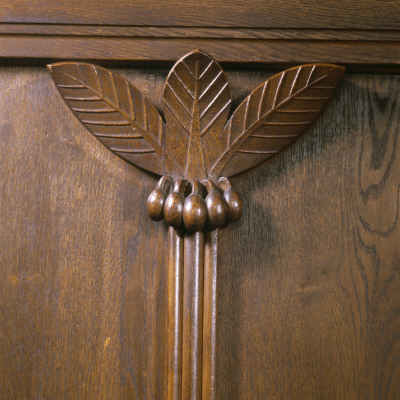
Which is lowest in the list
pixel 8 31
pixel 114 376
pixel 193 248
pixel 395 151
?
pixel 114 376

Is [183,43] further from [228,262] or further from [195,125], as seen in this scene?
[228,262]

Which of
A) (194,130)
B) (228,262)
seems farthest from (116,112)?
(228,262)

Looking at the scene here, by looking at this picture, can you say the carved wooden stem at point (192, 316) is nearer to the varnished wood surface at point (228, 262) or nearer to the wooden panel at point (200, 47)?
the varnished wood surface at point (228, 262)

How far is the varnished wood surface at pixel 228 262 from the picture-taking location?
412 millimetres

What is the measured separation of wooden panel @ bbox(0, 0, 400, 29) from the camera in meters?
0.41

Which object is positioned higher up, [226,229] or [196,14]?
[196,14]

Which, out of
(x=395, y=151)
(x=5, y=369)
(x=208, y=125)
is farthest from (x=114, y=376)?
Result: (x=395, y=151)

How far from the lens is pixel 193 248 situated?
1.32 feet

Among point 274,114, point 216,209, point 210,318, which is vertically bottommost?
point 210,318

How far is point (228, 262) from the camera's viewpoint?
423mm

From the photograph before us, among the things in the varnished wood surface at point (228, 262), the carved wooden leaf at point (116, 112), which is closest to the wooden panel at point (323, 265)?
the varnished wood surface at point (228, 262)

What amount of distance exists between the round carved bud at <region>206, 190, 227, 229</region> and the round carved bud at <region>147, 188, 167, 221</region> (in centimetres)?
4

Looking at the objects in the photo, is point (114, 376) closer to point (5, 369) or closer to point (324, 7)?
point (5, 369)

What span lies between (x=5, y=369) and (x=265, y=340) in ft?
0.86
